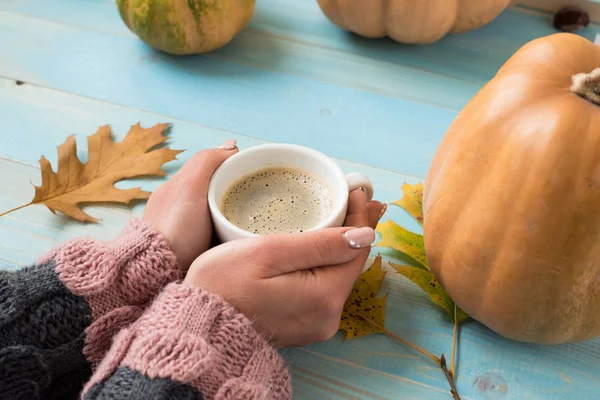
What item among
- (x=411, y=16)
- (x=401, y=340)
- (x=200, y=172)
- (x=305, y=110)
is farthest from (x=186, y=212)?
(x=411, y=16)

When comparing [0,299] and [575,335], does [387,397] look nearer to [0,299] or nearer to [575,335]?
[575,335]

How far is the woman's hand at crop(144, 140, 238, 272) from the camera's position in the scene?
0.68 metres

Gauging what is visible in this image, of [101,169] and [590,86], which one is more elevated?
[590,86]

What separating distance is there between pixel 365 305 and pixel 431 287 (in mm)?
84

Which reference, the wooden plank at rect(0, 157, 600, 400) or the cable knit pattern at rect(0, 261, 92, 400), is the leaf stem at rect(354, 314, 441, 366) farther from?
the cable knit pattern at rect(0, 261, 92, 400)

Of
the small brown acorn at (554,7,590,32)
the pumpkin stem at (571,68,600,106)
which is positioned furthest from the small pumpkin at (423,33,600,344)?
the small brown acorn at (554,7,590,32)

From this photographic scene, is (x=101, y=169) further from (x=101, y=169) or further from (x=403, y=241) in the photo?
(x=403, y=241)

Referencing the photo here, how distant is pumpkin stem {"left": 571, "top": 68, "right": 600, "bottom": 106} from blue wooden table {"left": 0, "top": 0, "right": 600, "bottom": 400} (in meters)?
0.29

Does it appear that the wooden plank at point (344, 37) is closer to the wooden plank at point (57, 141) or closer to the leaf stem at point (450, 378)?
the wooden plank at point (57, 141)

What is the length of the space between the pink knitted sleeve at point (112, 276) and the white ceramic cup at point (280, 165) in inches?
2.7

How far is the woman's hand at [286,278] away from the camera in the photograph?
62cm

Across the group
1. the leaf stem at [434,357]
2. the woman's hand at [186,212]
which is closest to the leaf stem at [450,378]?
the leaf stem at [434,357]

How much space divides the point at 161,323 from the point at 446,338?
0.33 meters

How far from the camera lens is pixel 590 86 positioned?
1.85 ft
